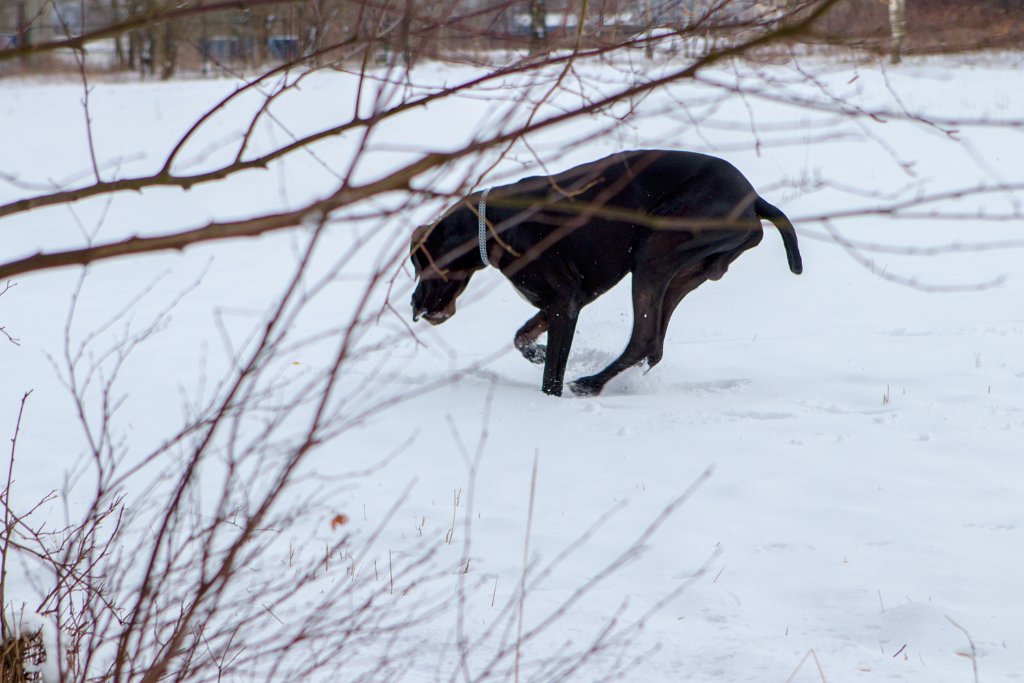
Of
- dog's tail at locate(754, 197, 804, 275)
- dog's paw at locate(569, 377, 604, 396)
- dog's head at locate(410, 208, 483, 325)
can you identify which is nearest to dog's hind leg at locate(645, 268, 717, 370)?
dog's paw at locate(569, 377, 604, 396)

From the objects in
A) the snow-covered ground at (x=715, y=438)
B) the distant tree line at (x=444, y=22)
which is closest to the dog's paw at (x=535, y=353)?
the snow-covered ground at (x=715, y=438)

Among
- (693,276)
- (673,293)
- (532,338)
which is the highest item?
(693,276)

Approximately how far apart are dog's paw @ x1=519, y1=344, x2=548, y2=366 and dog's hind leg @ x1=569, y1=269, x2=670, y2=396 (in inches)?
20.0

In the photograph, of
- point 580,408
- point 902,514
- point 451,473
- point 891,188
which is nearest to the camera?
point 902,514

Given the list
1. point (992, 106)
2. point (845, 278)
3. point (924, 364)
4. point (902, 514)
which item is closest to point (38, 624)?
point (902, 514)

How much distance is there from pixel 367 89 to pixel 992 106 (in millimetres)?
9459

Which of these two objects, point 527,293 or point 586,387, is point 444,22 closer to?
point 527,293

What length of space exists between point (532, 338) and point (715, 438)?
1778 millimetres

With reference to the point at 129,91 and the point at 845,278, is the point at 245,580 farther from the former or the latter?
the point at 129,91

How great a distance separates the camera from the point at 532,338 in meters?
6.65

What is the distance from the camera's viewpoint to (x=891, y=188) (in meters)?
12.4

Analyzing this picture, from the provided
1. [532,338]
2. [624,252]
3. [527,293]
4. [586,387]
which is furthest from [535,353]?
[624,252]

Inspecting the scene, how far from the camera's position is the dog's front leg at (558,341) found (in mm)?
6020

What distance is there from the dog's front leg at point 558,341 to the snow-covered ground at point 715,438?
15 centimetres
